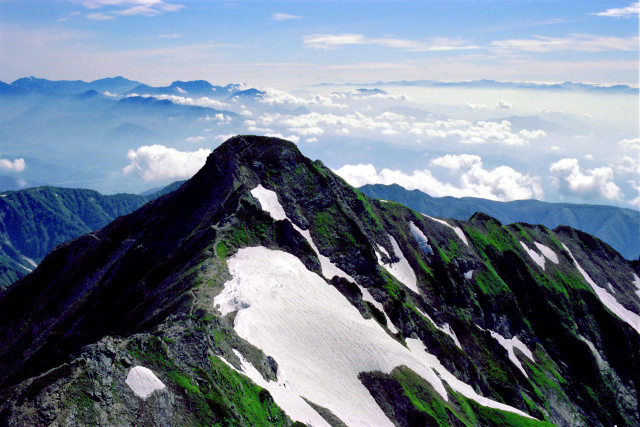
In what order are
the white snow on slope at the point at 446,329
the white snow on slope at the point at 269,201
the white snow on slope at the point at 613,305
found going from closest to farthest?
the white snow on slope at the point at 269,201, the white snow on slope at the point at 446,329, the white snow on slope at the point at 613,305

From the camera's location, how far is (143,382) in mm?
44250

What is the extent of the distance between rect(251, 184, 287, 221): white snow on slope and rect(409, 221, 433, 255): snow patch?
57.1 m

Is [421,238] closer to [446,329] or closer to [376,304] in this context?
[446,329]

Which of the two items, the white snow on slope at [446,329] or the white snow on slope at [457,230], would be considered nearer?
the white snow on slope at [446,329]

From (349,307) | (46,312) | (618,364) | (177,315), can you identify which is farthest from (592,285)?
(46,312)

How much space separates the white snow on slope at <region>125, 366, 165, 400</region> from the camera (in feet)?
142

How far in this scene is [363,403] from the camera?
2773 inches

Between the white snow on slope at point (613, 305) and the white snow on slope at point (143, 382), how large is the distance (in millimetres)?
190664

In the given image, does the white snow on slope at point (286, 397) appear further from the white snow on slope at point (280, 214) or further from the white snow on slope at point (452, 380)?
the white snow on slope at point (280, 214)

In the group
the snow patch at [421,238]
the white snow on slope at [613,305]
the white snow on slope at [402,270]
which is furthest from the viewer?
the white snow on slope at [613,305]

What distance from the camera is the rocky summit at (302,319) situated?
47.9 meters

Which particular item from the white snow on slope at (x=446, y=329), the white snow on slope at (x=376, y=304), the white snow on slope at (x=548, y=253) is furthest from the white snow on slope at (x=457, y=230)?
the white snow on slope at (x=376, y=304)

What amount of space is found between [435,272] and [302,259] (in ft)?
209

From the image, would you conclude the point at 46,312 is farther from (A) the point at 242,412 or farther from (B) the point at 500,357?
(B) the point at 500,357
